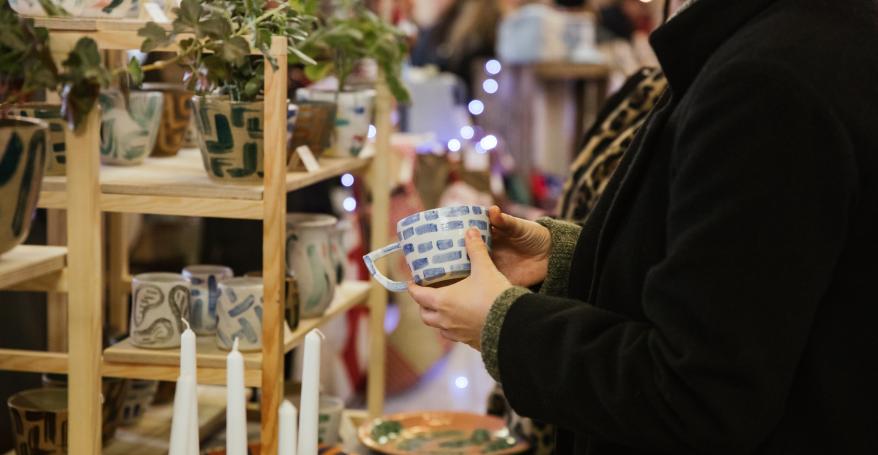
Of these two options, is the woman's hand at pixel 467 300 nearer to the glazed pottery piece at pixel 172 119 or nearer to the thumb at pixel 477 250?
the thumb at pixel 477 250

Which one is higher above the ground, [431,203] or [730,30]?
[730,30]

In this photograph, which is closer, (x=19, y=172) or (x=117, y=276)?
(x=19, y=172)

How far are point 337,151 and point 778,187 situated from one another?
3.86 feet

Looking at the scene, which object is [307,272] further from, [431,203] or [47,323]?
→ [431,203]

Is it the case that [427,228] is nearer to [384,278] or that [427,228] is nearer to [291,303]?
[384,278]

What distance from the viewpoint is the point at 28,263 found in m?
1.30

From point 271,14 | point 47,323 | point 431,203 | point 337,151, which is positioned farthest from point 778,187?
point 431,203

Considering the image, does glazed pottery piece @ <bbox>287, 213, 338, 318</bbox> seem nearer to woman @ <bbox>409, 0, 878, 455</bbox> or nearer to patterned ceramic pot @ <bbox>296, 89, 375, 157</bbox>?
patterned ceramic pot @ <bbox>296, 89, 375, 157</bbox>

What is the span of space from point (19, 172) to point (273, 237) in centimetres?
43

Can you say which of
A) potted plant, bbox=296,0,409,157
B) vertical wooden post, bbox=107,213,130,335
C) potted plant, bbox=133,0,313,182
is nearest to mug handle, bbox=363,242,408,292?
potted plant, bbox=133,0,313,182

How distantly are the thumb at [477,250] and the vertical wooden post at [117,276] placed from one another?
1.12 metres

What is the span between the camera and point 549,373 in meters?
1.15

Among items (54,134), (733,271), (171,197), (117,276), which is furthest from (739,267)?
(117,276)

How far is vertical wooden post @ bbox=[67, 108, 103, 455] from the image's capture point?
128 centimetres
